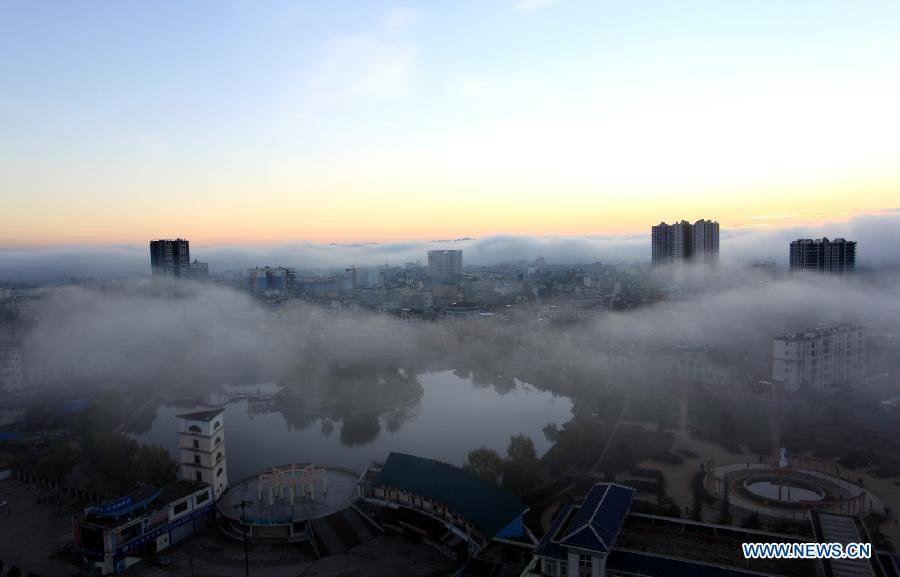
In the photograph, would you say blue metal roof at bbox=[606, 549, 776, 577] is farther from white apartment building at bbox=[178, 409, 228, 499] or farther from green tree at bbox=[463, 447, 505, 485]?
white apartment building at bbox=[178, 409, 228, 499]

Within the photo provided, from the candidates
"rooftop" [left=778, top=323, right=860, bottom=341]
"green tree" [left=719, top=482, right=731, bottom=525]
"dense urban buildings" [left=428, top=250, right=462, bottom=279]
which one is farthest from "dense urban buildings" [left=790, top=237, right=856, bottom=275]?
"dense urban buildings" [left=428, top=250, right=462, bottom=279]

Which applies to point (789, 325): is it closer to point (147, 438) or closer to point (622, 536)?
point (622, 536)

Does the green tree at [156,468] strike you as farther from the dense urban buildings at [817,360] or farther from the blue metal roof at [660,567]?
the dense urban buildings at [817,360]

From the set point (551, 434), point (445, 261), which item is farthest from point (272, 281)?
point (551, 434)

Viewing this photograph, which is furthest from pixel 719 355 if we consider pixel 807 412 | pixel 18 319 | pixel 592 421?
pixel 18 319

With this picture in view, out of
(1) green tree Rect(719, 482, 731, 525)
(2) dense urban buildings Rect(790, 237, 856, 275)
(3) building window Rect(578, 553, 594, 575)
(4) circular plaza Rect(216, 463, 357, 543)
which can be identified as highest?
(2) dense urban buildings Rect(790, 237, 856, 275)
